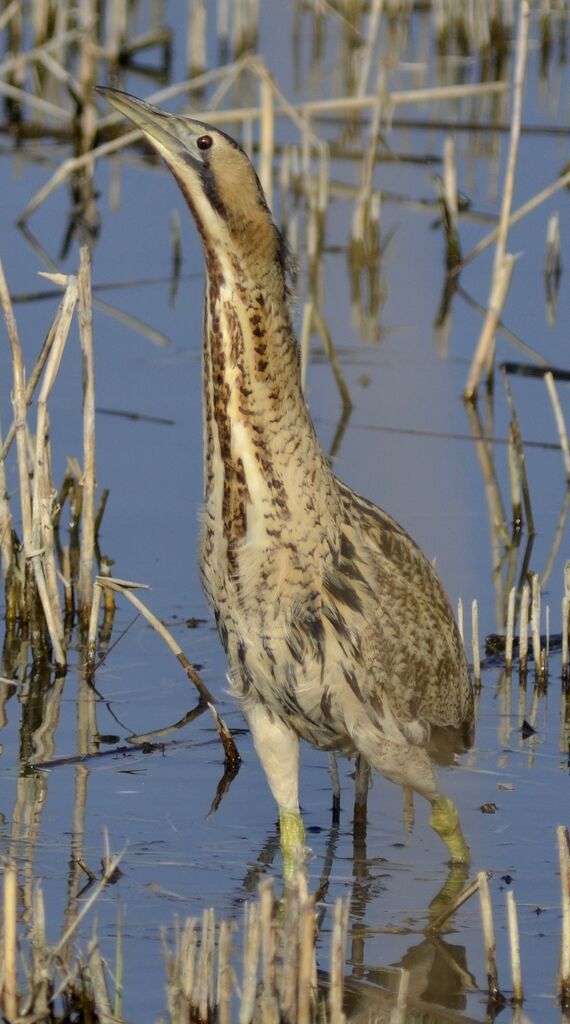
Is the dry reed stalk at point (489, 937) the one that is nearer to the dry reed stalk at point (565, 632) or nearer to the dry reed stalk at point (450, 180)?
the dry reed stalk at point (565, 632)

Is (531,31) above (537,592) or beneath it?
above

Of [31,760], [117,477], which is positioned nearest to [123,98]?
[31,760]

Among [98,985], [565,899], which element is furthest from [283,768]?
[98,985]

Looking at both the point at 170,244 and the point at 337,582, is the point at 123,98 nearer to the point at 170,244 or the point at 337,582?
the point at 337,582

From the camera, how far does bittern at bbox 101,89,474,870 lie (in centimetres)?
414

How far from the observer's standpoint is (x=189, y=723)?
18.9 feet

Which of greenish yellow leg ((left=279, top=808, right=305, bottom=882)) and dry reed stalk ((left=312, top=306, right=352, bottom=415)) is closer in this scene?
greenish yellow leg ((left=279, top=808, right=305, bottom=882))

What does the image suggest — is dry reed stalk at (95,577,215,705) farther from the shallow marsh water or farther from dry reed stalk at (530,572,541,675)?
dry reed stalk at (530,572,541,675)

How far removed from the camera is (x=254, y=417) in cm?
428

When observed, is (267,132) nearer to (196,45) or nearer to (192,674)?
(192,674)

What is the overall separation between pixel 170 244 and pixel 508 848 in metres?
6.45

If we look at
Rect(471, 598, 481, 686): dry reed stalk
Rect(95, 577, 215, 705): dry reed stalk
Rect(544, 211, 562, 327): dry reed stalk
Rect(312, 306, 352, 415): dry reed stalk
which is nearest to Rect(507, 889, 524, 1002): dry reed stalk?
Rect(95, 577, 215, 705): dry reed stalk

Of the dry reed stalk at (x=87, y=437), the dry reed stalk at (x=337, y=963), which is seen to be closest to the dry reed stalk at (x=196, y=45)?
the dry reed stalk at (x=87, y=437)

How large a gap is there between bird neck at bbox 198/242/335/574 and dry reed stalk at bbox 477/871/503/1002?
911 millimetres
